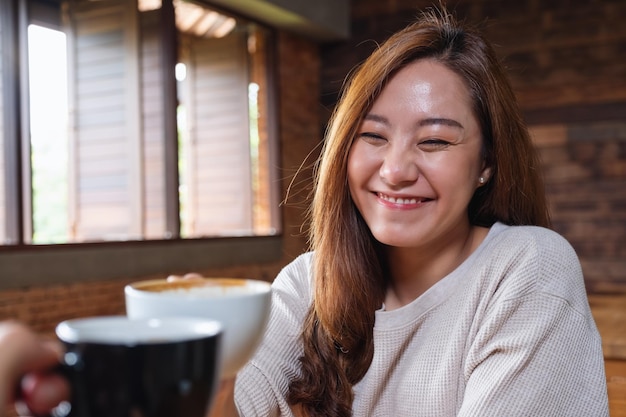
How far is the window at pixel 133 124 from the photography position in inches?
145

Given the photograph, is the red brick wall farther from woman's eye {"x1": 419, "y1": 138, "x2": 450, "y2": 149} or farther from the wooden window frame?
woman's eye {"x1": 419, "y1": 138, "x2": 450, "y2": 149}

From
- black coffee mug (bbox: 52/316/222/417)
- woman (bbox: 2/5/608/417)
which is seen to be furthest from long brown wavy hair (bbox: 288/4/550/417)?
black coffee mug (bbox: 52/316/222/417)

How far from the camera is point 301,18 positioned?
5.20 m

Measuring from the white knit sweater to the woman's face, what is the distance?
0.39 ft

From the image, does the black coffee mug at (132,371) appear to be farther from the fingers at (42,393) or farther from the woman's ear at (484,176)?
the woman's ear at (484,176)

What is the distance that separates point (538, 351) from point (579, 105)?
4571 mm

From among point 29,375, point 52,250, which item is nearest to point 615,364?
point 29,375

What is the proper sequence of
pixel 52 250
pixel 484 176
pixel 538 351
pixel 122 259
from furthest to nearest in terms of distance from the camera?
pixel 122 259 < pixel 52 250 < pixel 484 176 < pixel 538 351

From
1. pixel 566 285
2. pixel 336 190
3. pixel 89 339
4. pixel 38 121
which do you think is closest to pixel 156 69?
pixel 38 121

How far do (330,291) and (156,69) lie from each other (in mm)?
3703

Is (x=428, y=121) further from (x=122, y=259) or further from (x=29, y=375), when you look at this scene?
(x=122, y=259)

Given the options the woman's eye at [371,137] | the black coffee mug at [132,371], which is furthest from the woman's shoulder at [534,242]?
the black coffee mug at [132,371]

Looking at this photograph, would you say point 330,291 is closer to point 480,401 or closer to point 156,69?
point 480,401

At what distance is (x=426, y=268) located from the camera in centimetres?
123
